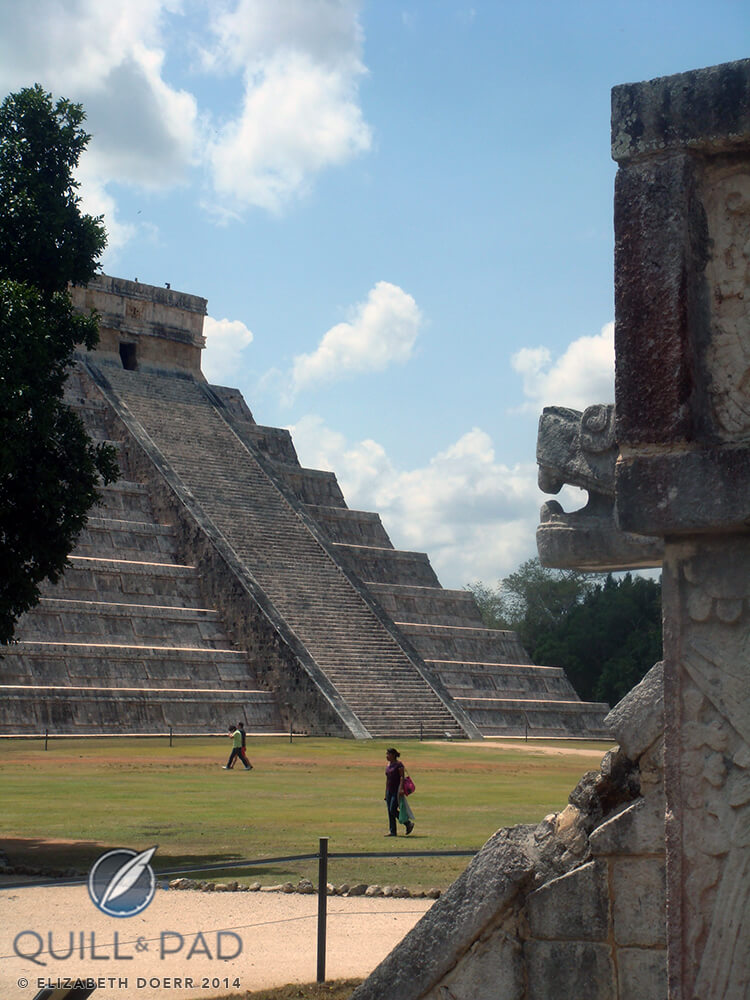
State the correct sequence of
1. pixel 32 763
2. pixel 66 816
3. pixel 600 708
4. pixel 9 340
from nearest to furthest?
pixel 9 340 → pixel 66 816 → pixel 32 763 → pixel 600 708

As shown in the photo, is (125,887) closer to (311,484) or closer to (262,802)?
(262,802)

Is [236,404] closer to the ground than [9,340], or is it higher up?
higher up

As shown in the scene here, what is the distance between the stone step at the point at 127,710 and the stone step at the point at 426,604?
7.77 meters

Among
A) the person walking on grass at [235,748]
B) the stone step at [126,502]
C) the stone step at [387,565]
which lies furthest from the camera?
the stone step at [387,565]

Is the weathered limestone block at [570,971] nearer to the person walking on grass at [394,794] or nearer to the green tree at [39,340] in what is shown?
the green tree at [39,340]

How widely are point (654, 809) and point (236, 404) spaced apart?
40.1m

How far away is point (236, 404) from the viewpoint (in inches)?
1699

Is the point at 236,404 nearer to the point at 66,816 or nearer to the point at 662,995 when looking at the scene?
the point at 66,816

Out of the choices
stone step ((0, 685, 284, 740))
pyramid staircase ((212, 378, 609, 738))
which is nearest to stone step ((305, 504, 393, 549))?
pyramid staircase ((212, 378, 609, 738))

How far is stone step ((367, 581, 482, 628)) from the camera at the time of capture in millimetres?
36125

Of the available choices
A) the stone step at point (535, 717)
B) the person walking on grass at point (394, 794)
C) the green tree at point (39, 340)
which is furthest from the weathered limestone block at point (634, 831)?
the stone step at point (535, 717)

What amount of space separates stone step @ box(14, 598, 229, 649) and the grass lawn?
13.2 ft

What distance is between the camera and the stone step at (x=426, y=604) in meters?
36.1

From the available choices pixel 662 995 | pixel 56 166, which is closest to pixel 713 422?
pixel 662 995
